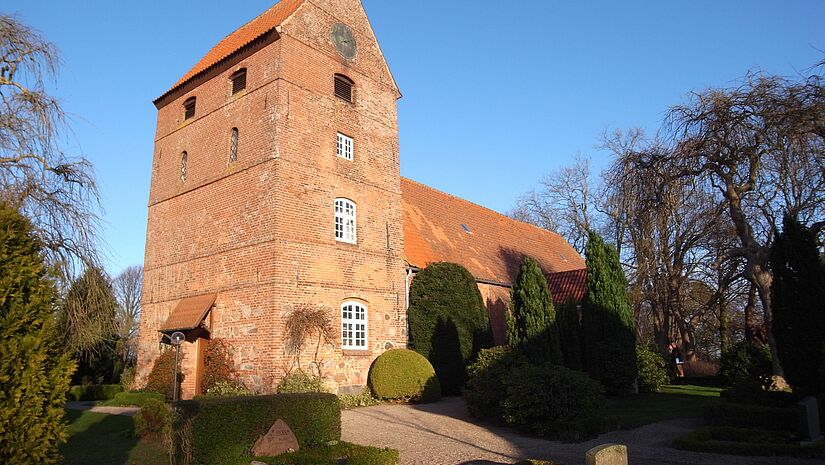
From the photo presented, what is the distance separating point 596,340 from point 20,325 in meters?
15.7

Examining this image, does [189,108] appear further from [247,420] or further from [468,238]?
[247,420]

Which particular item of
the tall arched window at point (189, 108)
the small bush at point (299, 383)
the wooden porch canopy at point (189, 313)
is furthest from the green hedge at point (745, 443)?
the tall arched window at point (189, 108)

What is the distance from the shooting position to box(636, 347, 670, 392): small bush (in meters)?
18.9

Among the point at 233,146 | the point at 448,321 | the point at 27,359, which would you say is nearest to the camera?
the point at 27,359


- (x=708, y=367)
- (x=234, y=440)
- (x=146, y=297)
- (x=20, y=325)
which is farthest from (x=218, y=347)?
(x=708, y=367)

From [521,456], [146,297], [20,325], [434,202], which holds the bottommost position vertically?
[521,456]

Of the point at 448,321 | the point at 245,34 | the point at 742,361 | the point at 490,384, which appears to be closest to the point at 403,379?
the point at 448,321

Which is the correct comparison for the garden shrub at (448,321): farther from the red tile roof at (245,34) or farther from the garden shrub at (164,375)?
the red tile roof at (245,34)

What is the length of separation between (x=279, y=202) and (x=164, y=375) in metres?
6.48

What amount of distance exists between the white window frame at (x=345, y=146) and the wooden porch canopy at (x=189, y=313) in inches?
226

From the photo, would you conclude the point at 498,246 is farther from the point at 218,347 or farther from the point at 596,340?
the point at 218,347

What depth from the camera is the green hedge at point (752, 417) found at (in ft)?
34.6

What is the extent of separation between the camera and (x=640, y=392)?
18875 millimetres

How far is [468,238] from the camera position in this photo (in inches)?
965
